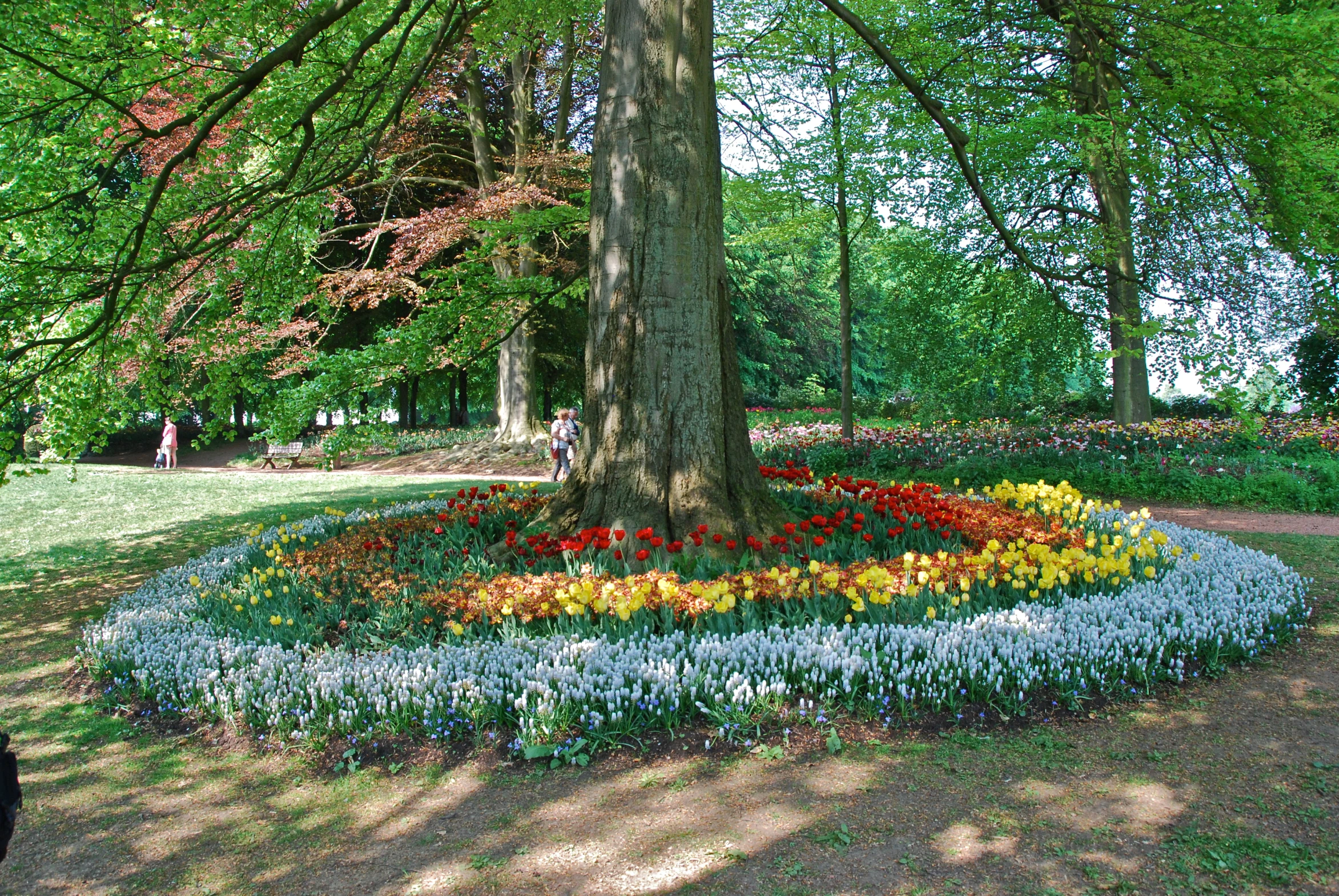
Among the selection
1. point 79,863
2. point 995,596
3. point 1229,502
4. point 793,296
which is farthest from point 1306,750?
point 793,296

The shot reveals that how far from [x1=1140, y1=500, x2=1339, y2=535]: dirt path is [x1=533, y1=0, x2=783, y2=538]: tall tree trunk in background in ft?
17.6

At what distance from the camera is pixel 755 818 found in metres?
2.75

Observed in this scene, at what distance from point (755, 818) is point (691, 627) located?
4.54 feet

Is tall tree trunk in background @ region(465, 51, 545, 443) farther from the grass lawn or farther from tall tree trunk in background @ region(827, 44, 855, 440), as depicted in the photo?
the grass lawn

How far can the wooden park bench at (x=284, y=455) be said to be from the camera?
20.6m

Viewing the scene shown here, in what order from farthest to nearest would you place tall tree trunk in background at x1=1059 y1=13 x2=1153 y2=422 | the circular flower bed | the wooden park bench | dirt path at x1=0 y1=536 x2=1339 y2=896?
the wooden park bench
tall tree trunk in background at x1=1059 y1=13 x2=1153 y2=422
the circular flower bed
dirt path at x1=0 y1=536 x2=1339 y2=896

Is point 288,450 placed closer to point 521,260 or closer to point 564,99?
point 521,260

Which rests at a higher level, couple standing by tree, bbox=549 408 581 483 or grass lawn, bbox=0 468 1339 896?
couple standing by tree, bbox=549 408 581 483

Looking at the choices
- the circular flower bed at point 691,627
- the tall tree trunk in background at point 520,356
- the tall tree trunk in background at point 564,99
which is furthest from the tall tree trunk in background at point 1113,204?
the tall tree trunk in background at point 520,356

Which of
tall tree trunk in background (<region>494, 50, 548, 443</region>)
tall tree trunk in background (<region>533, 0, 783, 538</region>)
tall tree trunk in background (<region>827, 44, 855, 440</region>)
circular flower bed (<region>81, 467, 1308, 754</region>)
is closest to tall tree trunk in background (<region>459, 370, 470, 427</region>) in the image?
tall tree trunk in background (<region>494, 50, 548, 443</region>)

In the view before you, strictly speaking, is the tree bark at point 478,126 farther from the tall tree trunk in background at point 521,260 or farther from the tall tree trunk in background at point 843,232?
the tall tree trunk in background at point 843,232

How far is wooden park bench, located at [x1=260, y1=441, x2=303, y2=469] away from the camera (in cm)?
2064

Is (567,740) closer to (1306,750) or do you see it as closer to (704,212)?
(1306,750)

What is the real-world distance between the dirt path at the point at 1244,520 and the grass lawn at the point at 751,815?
4.78 m
